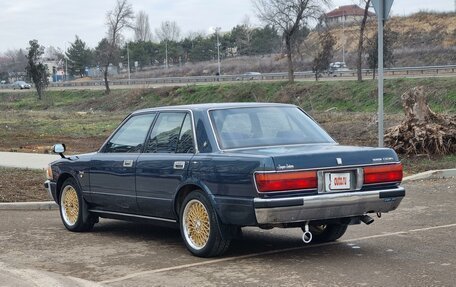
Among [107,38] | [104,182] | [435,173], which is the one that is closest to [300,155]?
[104,182]

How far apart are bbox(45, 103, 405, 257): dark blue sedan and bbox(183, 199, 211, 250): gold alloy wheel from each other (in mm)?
10

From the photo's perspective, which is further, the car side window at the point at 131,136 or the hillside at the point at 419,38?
the hillside at the point at 419,38

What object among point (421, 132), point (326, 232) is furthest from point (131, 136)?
point (421, 132)

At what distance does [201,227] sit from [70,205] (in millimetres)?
2802

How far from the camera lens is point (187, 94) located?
57156mm

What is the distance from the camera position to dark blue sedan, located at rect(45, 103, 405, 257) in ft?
24.4

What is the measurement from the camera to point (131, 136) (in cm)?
944

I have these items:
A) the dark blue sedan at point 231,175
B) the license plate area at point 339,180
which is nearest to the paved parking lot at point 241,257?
the dark blue sedan at point 231,175

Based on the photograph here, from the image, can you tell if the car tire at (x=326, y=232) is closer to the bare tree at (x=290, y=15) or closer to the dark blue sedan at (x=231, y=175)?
the dark blue sedan at (x=231, y=175)

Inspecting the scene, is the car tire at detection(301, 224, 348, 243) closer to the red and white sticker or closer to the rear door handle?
the red and white sticker

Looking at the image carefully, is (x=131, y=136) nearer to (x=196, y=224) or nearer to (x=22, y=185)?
(x=196, y=224)

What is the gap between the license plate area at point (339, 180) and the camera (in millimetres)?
7559

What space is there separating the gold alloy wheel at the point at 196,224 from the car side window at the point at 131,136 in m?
1.29

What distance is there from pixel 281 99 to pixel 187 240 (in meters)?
40.2
